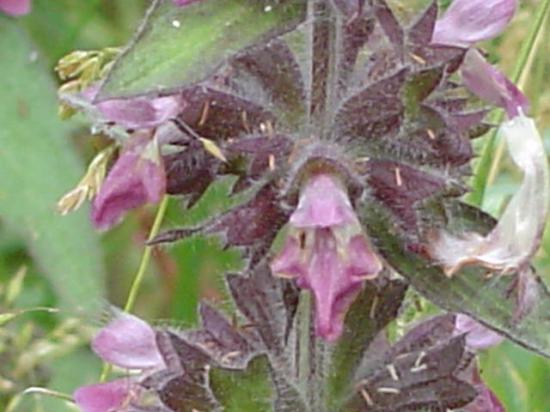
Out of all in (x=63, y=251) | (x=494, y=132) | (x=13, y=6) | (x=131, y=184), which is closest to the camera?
(x=131, y=184)

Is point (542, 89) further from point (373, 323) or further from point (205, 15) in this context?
point (205, 15)

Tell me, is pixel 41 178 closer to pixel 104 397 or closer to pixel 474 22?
pixel 104 397

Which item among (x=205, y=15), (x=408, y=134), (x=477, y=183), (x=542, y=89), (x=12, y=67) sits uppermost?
(x=205, y=15)

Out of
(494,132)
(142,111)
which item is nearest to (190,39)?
(142,111)

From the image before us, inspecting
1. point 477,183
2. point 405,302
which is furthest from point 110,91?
point 477,183

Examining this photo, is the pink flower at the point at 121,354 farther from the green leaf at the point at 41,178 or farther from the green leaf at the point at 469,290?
the green leaf at the point at 41,178

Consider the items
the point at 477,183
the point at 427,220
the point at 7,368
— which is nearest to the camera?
the point at 427,220

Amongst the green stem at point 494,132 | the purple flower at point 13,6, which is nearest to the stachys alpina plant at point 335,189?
the purple flower at point 13,6
